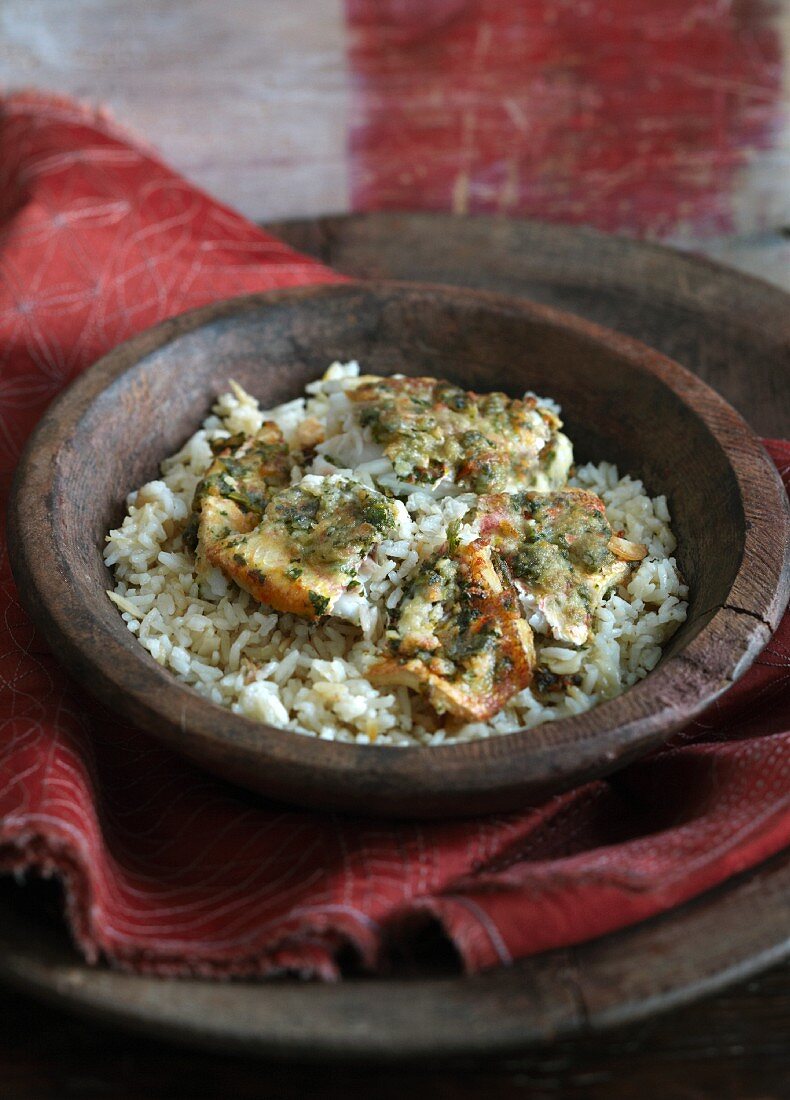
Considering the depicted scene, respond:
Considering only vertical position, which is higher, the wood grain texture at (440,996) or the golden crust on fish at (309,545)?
the golden crust on fish at (309,545)

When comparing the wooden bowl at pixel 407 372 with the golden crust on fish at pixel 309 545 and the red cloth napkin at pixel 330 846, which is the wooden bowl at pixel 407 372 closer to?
the red cloth napkin at pixel 330 846

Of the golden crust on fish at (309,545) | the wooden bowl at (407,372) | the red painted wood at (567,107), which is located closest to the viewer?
the wooden bowl at (407,372)

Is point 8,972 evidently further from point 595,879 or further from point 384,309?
point 384,309

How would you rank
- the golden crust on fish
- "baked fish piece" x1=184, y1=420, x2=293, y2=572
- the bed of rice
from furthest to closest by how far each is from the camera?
"baked fish piece" x1=184, y1=420, x2=293, y2=572 → the golden crust on fish → the bed of rice

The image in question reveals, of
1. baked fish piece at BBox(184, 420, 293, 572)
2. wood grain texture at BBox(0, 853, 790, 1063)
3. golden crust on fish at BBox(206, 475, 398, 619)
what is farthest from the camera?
baked fish piece at BBox(184, 420, 293, 572)

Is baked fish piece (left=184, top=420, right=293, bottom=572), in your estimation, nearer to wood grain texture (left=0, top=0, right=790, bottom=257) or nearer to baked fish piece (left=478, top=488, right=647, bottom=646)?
baked fish piece (left=478, top=488, right=647, bottom=646)

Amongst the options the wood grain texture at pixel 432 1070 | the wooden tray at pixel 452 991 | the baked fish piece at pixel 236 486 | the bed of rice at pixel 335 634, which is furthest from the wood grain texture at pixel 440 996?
the baked fish piece at pixel 236 486

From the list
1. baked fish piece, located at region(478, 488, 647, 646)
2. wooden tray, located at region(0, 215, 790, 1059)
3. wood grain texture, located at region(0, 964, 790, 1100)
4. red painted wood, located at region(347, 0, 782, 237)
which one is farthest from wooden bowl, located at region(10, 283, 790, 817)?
red painted wood, located at region(347, 0, 782, 237)
